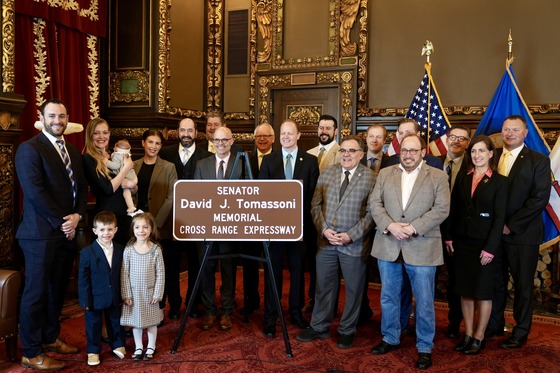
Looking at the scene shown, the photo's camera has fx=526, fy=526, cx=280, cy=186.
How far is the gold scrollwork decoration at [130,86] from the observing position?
6.71 m

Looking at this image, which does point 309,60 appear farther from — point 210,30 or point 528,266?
point 528,266

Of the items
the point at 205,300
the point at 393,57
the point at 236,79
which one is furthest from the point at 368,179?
the point at 236,79

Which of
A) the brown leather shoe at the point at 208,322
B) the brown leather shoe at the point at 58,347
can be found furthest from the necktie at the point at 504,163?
the brown leather shoe at the point at 58,347

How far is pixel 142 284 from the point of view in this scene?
3.51 m

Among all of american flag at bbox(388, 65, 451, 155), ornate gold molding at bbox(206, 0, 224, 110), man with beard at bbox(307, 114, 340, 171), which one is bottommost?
man with beard at bbox(307, 114, 340, 171)

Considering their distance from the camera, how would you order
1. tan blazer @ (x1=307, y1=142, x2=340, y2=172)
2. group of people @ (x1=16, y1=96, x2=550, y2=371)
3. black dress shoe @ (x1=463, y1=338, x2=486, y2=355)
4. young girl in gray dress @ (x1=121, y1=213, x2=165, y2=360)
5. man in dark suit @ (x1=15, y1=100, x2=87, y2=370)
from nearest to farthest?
man in dark suit @ (x1=15, y1=100, x2=87, y2=370) → group of people @ (x1=16, y1=96, x2=550, y2=371) → young girl in gray dress @ (x1=121, y1=213, x2=165, y2=360) → black dress shoe @ (x1=463, y1=338, x2=486, y2=355) → tan blazer @ (x1=307, y1=142, x2=340, y2=172)

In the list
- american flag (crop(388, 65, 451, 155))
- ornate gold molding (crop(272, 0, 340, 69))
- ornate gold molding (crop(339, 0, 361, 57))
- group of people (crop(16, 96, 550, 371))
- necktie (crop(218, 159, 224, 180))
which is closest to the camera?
group of people (crop(16, 96, 550, 371))

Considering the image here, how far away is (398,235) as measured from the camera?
11.2 feet

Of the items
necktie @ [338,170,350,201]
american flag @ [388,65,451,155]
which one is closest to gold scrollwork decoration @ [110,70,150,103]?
american flag @ [388,65,451,155]

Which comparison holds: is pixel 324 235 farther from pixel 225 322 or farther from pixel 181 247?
pixel 181 247

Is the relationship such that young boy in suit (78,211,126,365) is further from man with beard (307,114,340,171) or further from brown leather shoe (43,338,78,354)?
man with beard (307,114,340,171)

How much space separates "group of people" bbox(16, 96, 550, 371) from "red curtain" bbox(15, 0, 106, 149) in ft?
6.60

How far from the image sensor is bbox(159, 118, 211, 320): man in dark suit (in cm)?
441

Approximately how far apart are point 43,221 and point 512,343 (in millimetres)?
3411
